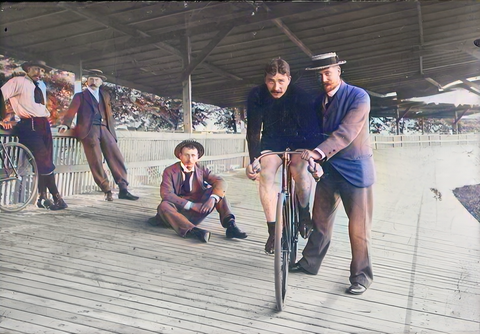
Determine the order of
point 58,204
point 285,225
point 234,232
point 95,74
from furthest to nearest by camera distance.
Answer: point 58,204
point 95,74
point 234,232
point 285,225

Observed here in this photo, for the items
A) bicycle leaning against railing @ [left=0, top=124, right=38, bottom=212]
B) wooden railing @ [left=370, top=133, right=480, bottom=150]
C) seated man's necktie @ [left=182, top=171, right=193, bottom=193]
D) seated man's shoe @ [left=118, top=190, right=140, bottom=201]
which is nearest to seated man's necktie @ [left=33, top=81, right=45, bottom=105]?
bicycle leaning against railing @ [left=0, top=124, right=38, bottom=212]

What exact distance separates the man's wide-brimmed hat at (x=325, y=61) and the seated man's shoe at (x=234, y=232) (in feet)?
3.75

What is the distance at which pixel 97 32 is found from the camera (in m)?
2.98

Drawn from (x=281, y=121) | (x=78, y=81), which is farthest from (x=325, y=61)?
(x=78, y=81)

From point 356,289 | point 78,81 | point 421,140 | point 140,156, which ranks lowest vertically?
point 356,289

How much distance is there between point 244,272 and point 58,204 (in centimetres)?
145

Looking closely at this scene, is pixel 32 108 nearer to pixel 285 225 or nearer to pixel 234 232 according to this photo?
pixel 234 232

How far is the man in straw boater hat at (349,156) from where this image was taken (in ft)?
8.52

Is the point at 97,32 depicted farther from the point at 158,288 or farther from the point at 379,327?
the point at 379,327

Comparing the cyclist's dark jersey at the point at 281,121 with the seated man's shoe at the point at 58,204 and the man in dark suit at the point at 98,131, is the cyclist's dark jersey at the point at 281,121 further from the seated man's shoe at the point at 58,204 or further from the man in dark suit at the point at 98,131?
the seated man's shoe at the point at 58,204

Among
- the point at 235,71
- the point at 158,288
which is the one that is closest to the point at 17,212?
the point at 158,288

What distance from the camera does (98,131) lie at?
313 cm

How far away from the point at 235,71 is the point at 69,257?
1.65 m

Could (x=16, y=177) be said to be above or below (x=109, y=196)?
above
